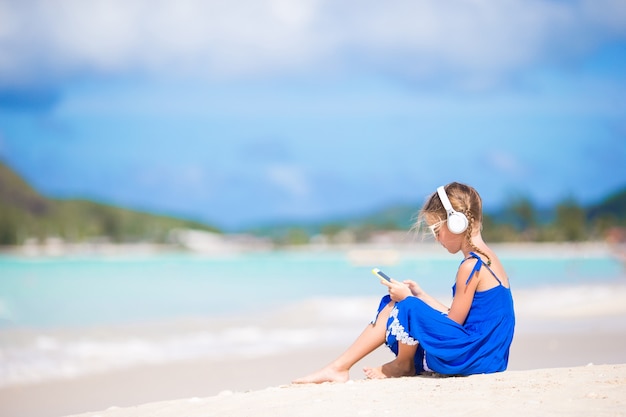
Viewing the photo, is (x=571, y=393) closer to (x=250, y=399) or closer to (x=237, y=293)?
(x=250, y=399)

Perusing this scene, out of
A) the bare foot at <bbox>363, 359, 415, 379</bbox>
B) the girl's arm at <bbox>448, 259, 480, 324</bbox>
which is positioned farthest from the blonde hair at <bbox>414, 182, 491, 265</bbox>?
the bare foot at <bbox>363, 359, 415, 379</bbox>

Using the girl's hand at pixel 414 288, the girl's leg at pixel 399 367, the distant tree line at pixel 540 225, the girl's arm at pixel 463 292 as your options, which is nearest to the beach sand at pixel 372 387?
the girl's leg at pixel 399 367

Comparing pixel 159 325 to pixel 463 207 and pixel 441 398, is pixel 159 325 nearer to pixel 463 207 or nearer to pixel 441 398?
pixel 463 207

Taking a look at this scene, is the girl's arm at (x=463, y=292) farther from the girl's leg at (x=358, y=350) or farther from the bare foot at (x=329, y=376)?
the bare foot at (x=329, y=376)

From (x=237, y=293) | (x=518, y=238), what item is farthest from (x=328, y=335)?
(x=518, y=238)

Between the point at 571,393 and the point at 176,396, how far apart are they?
12.3 ft

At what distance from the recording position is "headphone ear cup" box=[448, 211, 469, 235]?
4328 millimetres

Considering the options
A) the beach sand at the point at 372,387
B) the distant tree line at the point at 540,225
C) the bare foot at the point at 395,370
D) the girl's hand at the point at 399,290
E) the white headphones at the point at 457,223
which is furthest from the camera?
the distant tree line at the point at 540,225

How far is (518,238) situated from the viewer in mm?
87188

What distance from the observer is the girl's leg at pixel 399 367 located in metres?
4.66

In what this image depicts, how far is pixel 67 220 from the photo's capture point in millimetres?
115562

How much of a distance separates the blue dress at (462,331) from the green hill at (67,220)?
9822cm

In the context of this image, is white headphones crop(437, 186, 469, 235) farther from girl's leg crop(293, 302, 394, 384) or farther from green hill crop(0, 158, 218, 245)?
green hill crop(0, 158, 218, 245)

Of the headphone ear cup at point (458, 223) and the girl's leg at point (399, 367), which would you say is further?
the girl's leg at point (399, 367)
